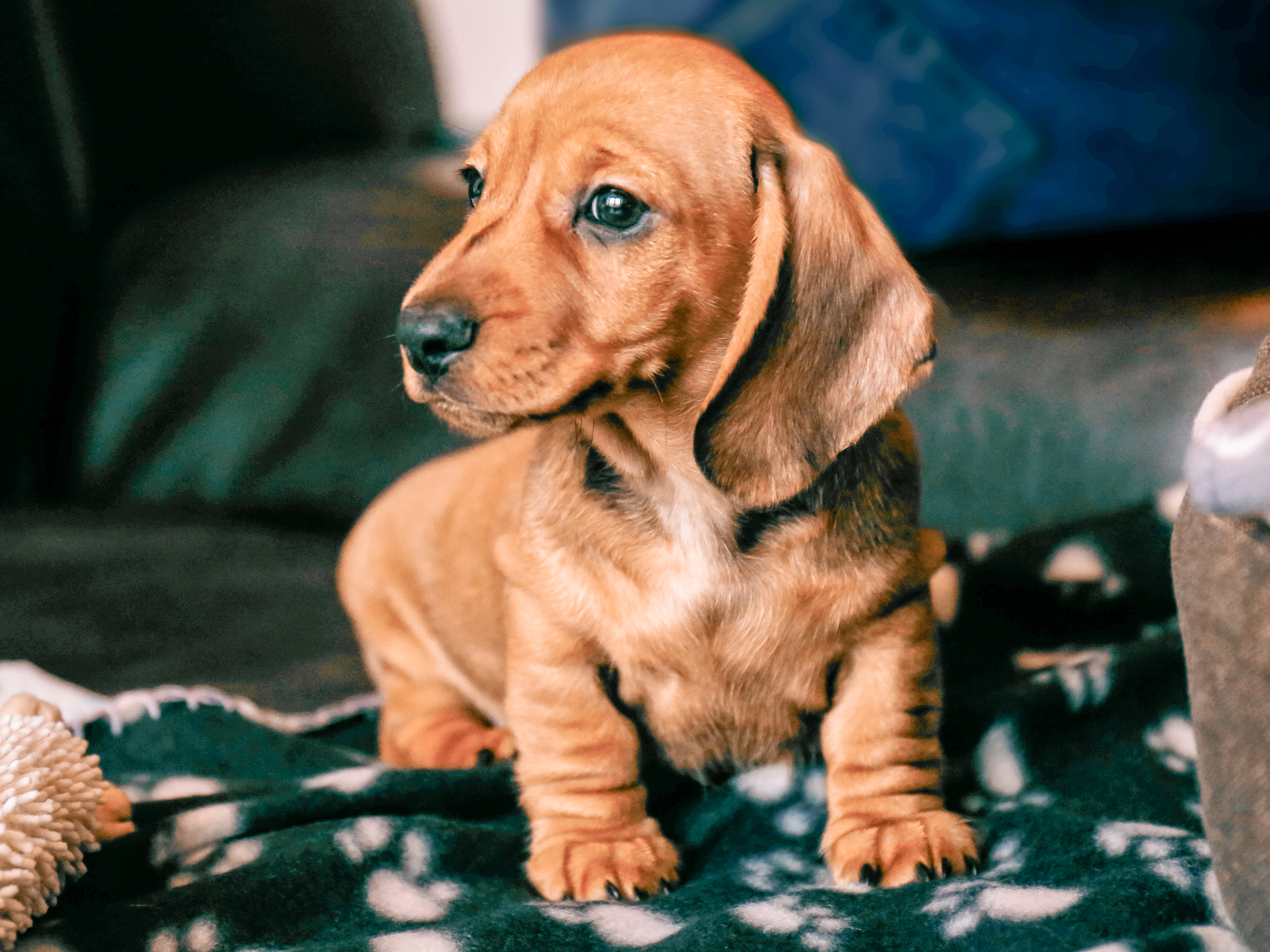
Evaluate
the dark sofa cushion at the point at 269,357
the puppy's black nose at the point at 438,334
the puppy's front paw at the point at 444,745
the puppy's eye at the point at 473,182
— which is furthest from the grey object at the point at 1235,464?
the dark sofa cushion at the point at 269,357

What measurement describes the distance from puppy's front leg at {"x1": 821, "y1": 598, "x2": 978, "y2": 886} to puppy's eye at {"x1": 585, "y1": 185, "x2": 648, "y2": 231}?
1.81 ft

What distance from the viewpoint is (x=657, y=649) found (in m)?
1.32

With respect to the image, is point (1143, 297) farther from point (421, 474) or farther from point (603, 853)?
point (603, 853)

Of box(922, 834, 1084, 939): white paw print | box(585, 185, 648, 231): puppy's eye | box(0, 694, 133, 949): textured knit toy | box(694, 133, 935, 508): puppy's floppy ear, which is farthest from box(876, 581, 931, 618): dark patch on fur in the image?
box(0, 694, 133, 949): textured knit toy

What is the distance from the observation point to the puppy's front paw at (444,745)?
1.65m

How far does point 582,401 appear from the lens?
1.21 meters

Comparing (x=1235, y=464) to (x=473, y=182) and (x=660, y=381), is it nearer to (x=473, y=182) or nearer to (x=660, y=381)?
(x=660, y=381)

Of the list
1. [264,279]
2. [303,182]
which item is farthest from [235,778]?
[303,182]

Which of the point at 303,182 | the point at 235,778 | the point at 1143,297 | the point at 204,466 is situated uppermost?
the point at 303,182

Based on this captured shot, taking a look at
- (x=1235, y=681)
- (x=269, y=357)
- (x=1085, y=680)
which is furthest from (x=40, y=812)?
(x=269, y=357)

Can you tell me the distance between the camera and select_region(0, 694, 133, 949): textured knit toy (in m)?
1.06

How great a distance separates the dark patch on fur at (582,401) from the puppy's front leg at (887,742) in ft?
1.39

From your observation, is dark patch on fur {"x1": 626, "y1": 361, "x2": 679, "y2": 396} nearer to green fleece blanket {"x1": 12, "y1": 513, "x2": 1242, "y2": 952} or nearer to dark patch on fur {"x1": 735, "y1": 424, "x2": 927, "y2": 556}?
dark patch on fur {"x1": 735, "y1": 424, "x2": 927, "y2": 556}

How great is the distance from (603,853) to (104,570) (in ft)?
5.12
